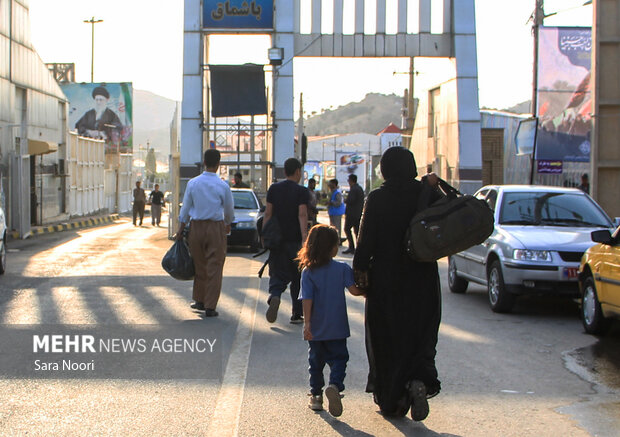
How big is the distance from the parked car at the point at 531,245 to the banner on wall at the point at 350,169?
5016 cm

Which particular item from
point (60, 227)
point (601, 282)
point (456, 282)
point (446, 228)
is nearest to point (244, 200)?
point (456, 282)

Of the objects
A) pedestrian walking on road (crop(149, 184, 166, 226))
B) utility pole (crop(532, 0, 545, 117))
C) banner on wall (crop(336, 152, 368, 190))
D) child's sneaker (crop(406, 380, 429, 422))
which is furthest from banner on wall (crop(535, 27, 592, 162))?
banner on wall (crop(336, 152, 368, 190))

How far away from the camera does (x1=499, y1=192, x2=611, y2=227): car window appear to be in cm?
1162

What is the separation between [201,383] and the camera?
664 cm

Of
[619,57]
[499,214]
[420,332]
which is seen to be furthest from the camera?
[619,57]

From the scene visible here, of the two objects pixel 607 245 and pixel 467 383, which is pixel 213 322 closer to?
pixel 467 383

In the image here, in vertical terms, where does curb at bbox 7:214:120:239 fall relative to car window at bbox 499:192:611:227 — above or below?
below

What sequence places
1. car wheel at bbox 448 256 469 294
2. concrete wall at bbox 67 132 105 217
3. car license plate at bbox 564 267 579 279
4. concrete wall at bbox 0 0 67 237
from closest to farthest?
1. car license plate at bbox 564 267 579 279
2. car wheel at bbox 448 256 469 294
3. concrete wall at bbox 0 0 67 237
4. concrete wall at bbox 67 132 105 217

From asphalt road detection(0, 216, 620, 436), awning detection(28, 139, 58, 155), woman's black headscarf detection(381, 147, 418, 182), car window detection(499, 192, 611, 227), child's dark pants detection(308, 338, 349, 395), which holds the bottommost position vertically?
asphalt road detection(0, 216, 620, 436)

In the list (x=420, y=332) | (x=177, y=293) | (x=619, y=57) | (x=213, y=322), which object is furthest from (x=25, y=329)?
(x=619, y=57)

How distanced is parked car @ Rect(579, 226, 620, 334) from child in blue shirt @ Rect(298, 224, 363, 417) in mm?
3784

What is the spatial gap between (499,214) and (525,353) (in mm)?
3882

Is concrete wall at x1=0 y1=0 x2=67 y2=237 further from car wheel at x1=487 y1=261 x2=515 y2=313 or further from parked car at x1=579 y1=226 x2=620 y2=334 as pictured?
parked car at x1=579 y1=226 x2=620 y2=334

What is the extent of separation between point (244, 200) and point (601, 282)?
45.9 feet
